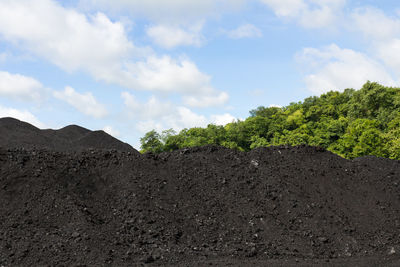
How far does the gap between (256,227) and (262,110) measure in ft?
126

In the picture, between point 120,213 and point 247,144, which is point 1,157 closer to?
point 120,213

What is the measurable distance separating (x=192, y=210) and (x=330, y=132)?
2763 centimetres

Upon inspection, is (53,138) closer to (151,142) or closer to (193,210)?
(151,142)

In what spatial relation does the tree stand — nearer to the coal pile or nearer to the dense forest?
the dense forest

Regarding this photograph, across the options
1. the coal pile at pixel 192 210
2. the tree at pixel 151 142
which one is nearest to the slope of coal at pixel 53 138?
the tree at pixel 151 142

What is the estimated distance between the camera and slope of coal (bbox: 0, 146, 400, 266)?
784cm

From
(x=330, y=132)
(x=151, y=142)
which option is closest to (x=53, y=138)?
(x=151, y=142)

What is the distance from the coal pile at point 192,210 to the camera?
7.83 m

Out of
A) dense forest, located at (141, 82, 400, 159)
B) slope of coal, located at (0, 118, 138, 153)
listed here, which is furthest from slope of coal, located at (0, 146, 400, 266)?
dense forest, located at (141, 82, 400, 159)

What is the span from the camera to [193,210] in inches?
375

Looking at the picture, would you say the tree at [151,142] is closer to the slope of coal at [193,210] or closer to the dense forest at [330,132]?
the dense forest at [330,132]

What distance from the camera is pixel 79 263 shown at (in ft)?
23.5

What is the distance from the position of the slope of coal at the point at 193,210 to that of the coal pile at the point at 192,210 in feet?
0.10

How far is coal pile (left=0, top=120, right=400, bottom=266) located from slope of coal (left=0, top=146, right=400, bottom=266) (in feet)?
0.10
